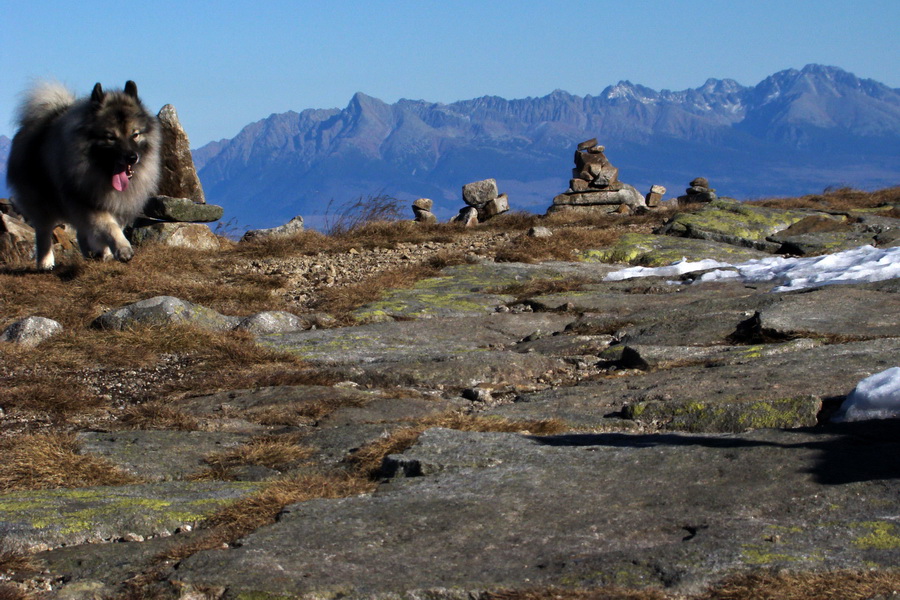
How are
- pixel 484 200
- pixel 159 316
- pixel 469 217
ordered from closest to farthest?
pixel 159 316
pixel 469 217
pixel 484 200

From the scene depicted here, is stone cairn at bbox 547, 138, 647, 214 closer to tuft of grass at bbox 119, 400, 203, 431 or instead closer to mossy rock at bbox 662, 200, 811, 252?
mossy rock at bbox 662, 200, 811, 252

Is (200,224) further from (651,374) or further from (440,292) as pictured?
(651,374)

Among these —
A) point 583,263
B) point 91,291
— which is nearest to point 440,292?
point 583,263

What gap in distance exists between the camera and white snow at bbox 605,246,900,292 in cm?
930

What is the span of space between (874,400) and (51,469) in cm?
391

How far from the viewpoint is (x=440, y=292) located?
34.9ft

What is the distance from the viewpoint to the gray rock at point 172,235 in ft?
47.0

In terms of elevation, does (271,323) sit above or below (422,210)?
below

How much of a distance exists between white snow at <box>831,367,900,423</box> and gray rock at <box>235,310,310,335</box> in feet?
18.5

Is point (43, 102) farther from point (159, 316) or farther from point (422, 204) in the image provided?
point (422, 204)

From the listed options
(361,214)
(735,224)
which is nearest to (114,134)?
(361,214)

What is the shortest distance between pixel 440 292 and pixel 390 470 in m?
6.58

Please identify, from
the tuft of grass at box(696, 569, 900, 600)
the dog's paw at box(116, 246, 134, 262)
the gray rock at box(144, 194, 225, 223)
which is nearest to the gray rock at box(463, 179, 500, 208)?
the gray rock at box(144, 194, 225, 223)

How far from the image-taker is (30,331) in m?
7.97
